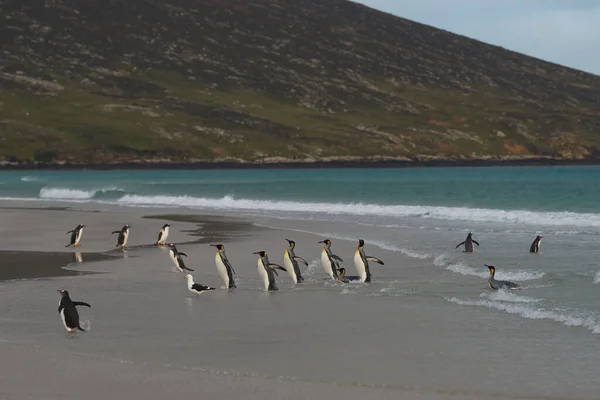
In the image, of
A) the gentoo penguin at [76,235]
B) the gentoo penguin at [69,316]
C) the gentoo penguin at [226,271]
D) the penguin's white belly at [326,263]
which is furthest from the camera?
the gentoo penguin at [76,235]

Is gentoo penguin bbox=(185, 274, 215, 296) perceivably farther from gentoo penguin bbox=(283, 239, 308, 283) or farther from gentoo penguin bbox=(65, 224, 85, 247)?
gentoo penguin bbox=(65, 224, 85, 247)

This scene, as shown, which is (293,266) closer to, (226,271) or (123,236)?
(226,271)

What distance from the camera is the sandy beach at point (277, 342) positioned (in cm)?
1074

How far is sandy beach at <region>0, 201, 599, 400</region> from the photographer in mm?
10742

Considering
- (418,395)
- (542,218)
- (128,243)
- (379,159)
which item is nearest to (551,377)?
(418,395)

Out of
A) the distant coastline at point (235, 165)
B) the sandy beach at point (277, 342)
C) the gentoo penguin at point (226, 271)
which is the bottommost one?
the sandy beach at point (277, 342)

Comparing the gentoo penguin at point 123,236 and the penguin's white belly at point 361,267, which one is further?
the gentoo penguin at point 123,236

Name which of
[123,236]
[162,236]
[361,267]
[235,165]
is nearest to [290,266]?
[361,267]

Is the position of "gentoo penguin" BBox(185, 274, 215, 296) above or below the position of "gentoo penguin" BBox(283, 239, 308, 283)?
below

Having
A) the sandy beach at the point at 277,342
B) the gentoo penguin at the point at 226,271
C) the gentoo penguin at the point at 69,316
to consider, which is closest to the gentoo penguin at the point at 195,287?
the sandy beach at the point at 277,342

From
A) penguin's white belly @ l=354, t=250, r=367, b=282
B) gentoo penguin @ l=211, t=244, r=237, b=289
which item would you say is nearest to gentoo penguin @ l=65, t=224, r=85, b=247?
gentoo penguin @ l=211, t=244, r=237, b=289

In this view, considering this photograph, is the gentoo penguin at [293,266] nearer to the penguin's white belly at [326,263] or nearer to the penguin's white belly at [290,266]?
the penguin's white belly at [290,266]

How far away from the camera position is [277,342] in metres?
13.4

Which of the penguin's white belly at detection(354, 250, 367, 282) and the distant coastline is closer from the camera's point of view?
the penguin's white belly at detection(354, 250, 367, 282)
